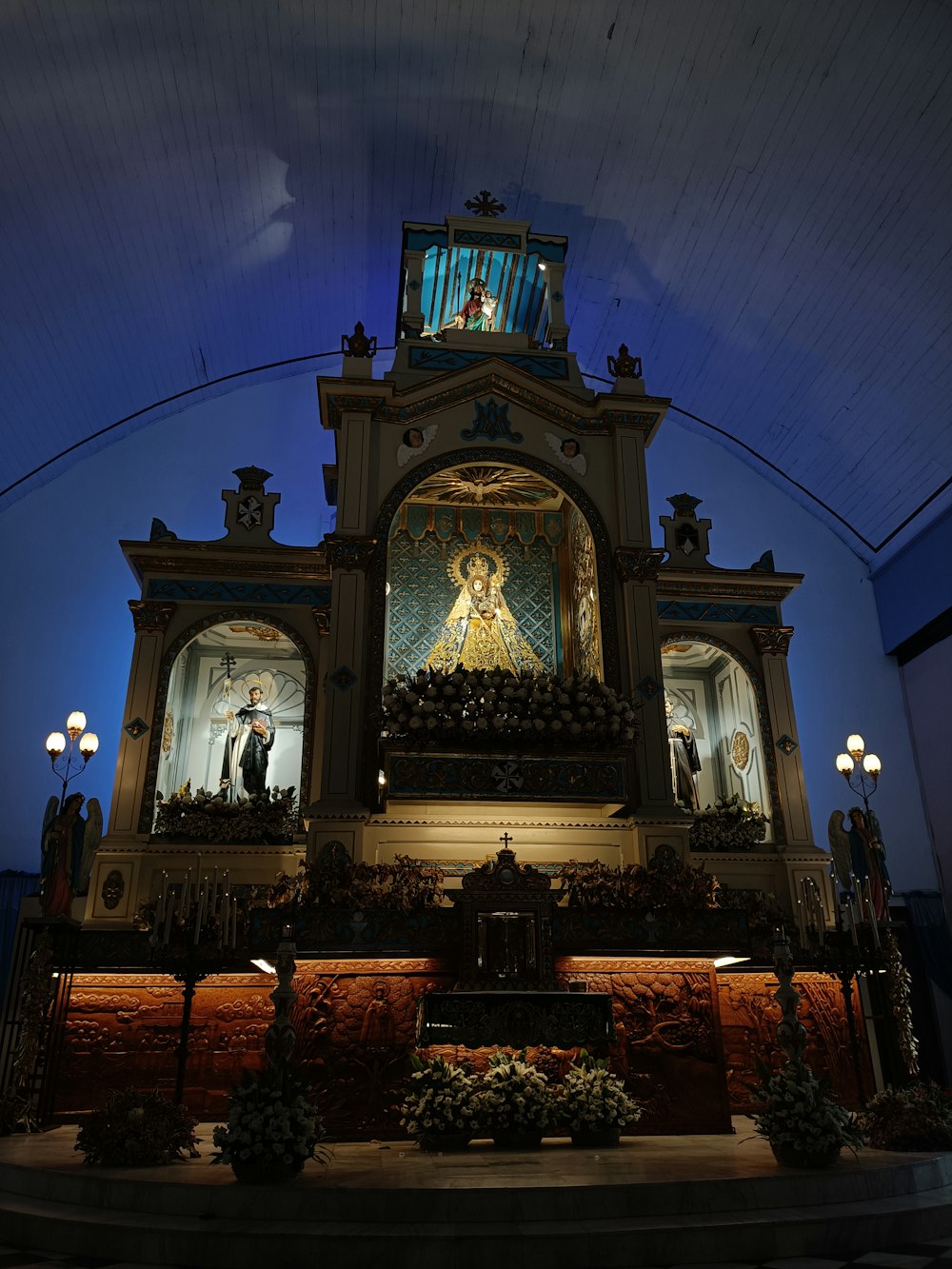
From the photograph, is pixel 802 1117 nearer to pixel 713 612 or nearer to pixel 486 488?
pixel 713 612

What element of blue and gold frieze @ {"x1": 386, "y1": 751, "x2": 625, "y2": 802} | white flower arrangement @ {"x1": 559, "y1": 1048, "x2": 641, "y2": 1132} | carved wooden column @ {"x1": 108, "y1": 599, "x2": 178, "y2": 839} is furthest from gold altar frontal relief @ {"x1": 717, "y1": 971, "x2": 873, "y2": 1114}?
carved wooden column @ {"x1": 108, "y1": 599, "x2": 178, "y2": 839}

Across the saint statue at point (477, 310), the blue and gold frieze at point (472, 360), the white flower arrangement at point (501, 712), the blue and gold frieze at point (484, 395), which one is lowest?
the white flower arrangement at point (501, 712)

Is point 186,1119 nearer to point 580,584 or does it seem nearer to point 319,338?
point 580,584

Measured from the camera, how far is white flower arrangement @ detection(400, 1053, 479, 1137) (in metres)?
7.23

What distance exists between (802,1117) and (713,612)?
778cm

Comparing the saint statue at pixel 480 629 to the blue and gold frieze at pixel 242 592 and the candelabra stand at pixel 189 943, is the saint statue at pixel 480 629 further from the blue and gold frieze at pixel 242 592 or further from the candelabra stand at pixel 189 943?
the candelabra stand at pixel 189 943

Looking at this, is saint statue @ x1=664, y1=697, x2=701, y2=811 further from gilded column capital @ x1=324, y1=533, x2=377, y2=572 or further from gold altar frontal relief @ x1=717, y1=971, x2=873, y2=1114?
gilded column capital @ x1=324, y1=533, x2=377, y2=572

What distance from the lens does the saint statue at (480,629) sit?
1237 cm

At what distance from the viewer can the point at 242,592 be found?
12539mm

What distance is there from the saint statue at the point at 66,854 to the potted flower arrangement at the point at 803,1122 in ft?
21.2

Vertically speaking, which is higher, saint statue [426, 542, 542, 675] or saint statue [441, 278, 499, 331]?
saint statue [441, 278, 499, 331]

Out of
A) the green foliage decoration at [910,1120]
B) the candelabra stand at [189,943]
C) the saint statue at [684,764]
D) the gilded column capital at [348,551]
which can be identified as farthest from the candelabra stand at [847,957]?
the gilded column capital at [348,551]

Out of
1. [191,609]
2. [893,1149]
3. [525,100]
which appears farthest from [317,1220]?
[525,100]

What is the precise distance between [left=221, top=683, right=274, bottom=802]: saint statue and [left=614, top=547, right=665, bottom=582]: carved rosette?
472cm
